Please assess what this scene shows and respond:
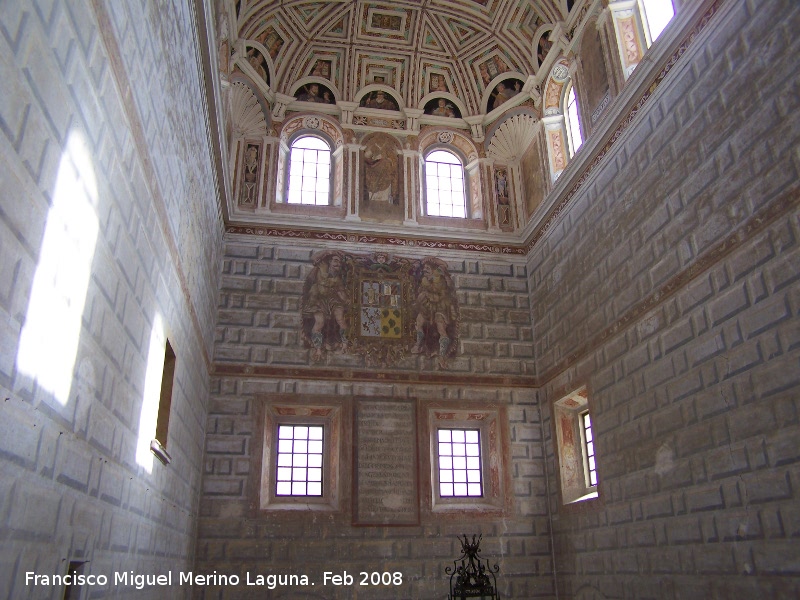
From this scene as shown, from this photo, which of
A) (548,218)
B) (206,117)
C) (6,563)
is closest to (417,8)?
(548,218)

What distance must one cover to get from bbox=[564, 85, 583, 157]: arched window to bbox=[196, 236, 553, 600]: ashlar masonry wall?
2334mm

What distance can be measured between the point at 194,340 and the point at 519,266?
6220mm

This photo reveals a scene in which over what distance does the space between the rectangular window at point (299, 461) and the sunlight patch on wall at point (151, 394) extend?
171 inches

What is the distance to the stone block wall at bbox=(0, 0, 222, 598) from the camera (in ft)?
10.8

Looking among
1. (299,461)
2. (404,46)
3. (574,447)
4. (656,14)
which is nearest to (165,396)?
(299,461)

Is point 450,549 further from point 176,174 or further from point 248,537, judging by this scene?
point 176,174

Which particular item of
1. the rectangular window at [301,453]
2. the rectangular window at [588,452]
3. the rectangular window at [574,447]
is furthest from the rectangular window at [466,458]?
the rectangular window at [301,453]

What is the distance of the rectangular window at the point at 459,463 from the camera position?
11.0 meters

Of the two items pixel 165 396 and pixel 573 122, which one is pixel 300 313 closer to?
pixel 165 396

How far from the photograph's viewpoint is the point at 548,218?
11.6 metres

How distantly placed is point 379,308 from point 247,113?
4395 mm

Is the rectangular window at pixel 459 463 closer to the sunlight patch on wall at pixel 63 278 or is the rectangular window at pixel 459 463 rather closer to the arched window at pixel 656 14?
the arched window at pixel 656 14

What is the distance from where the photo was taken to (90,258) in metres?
4.34

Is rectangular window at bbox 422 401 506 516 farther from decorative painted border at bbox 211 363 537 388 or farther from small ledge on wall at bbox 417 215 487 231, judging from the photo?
small ledge on wall at bbox 417 215 487 231
